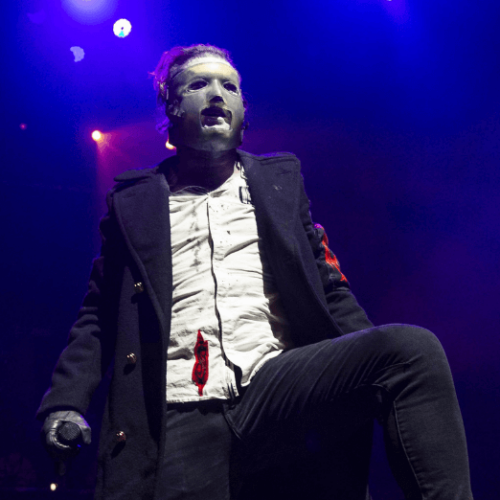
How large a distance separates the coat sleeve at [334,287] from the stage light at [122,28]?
1.88m

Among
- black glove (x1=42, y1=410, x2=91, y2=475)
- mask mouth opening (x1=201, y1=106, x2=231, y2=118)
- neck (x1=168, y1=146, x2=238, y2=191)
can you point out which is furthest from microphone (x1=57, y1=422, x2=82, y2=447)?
mask mouth opening (x1=201, y1=106, x2=231, y2=118)

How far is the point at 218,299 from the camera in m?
1.40

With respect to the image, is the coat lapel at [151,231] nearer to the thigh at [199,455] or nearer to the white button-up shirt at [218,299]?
the white button-up shirt at [218,299]

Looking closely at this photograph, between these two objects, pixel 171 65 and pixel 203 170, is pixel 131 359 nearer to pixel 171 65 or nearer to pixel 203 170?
pixel 203 170

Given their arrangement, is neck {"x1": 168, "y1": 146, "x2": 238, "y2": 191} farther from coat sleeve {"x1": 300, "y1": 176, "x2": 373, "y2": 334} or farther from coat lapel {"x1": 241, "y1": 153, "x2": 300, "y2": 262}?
coat sleeve {"x1": 300, "y1": 176, "x2": 373, "y2": 334}

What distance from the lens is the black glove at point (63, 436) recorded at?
129cm

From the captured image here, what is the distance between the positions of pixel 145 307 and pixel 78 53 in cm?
211

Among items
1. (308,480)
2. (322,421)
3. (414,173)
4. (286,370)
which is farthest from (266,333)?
(414,173)

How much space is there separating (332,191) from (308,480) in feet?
5.68

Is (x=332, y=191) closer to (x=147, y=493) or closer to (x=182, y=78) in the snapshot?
(x=182, y=78)

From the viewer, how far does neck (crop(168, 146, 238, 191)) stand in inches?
70.0

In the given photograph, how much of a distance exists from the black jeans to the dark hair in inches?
46.2

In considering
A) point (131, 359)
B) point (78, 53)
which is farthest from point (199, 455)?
point (78, 53)

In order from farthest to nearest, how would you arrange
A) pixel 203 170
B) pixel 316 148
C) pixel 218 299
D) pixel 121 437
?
1. pixel 316 148
2. pixel 203 170
3. pixel 218 299
4. pixel 121 437
